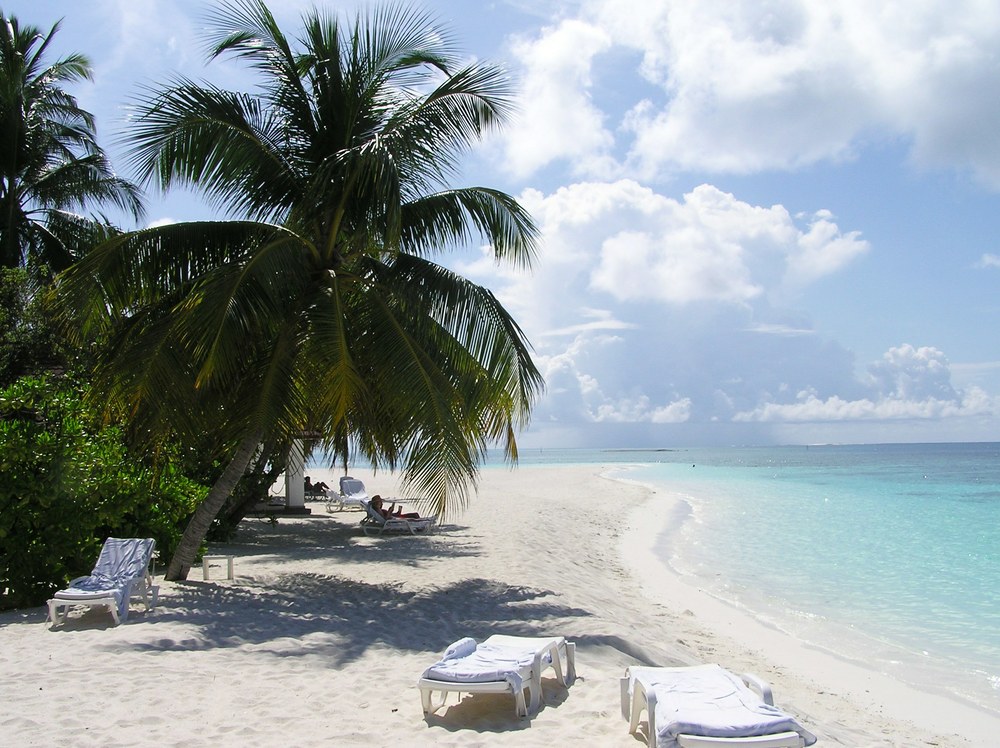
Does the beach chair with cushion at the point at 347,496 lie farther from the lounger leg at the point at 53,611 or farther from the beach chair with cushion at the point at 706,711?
the beach chair with cushion at the point at 706,711

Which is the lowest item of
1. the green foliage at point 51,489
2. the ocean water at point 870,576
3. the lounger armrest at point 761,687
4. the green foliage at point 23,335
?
the ocean water at point 870,576

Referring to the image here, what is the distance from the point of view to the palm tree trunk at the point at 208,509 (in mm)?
8555

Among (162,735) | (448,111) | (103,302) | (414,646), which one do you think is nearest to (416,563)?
(414,646)

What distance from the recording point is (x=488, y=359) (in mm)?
9203

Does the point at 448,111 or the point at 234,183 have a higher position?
the point at 448,111

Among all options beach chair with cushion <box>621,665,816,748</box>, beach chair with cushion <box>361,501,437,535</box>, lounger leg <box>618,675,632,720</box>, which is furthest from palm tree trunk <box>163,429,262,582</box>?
beach chair with cushion <box>361,501,437,535</box>

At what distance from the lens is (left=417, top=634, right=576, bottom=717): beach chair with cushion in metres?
4.57

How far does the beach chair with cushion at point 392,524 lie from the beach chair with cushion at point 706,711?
9924 millimetres

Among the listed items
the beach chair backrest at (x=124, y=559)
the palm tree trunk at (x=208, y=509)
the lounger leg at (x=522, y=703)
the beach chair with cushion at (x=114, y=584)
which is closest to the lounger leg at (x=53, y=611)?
the beach chair with cushion at (x=114, y=584)

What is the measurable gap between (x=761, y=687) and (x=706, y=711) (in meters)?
0.51

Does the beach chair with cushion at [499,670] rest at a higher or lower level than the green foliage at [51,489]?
lower

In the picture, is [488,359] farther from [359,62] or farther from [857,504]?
[857,504]

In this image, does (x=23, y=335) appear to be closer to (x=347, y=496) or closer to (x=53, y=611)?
(x=53, y=611)

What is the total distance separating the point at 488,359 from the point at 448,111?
9.42 feet
